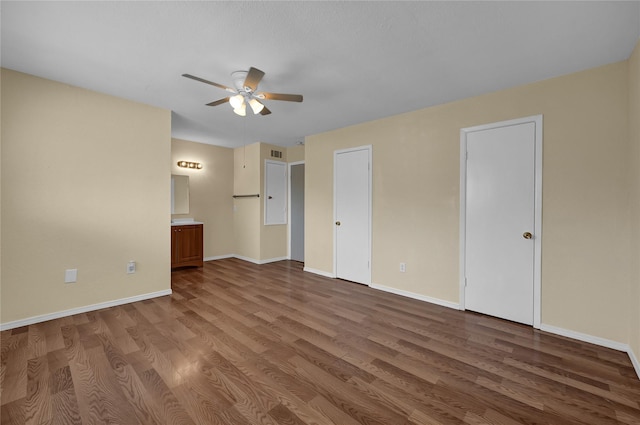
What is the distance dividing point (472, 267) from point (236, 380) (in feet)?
8.74

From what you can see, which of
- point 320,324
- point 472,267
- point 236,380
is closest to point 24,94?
point 236,380

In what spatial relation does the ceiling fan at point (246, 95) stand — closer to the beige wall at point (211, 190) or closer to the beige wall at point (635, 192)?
the beige wall at point (635, 192)

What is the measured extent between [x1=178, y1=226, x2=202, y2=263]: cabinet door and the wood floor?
5.98 ft

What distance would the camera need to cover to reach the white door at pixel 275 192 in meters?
5.62

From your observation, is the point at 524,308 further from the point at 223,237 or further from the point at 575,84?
the point at 223,237

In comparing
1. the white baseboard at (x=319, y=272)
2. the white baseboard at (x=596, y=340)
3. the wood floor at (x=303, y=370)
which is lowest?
the wood floor at (x=303, y=370)

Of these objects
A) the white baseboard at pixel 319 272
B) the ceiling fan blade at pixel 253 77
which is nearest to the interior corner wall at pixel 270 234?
the white baseboard at pixel 319 272

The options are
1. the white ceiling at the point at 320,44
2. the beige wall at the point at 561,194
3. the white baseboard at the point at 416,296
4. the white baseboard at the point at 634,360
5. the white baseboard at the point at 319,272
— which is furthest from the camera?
the white baseboard at the point at 319,272

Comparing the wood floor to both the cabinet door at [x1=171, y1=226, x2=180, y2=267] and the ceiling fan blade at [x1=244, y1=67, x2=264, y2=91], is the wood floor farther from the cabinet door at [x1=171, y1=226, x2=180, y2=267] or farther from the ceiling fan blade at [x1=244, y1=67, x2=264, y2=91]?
the ceiling fan blade at [x1=244, y1=67, x2=264, y2=91]

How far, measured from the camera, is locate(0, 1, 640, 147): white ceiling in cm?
177

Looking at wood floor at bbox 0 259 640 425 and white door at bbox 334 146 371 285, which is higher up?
white door at bbox 334 146 371 285

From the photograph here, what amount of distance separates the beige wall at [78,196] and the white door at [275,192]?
2.24m

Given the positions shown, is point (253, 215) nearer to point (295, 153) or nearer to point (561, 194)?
point (295, 153)

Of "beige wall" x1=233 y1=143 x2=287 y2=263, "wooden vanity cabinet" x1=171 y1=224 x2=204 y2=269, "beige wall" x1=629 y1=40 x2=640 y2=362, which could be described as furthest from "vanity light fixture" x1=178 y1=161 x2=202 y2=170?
"beige wall" x1=629 y1=40 x2=640 y2=362
